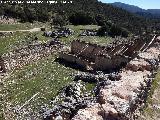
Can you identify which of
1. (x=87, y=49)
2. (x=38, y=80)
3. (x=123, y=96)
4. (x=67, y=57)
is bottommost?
(x=38, y=80)

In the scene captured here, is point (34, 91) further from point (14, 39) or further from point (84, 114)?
point (14, 39)

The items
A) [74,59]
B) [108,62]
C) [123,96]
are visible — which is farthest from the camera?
[74,59]

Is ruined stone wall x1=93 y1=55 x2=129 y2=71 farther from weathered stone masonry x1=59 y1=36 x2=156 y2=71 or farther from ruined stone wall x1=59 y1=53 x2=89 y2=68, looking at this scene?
ruined stone wall x1=59 y1=53 x2=89 y2=68

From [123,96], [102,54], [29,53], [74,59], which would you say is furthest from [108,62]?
[123,96]

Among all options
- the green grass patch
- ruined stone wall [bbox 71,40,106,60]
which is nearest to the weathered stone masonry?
ruined stone wall [bbox 71,40,106,60]

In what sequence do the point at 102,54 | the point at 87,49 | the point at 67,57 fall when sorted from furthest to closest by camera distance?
the point at 87,49, the point at 67,57, the point at 102,54

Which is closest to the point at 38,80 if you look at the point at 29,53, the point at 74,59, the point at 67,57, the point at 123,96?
the point at 74,59

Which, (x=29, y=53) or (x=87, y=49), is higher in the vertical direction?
(x=87, y=49)

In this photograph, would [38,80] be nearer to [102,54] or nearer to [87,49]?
[102,54]

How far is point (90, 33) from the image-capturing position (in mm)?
76062

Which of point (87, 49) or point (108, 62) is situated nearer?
point (108, 62)

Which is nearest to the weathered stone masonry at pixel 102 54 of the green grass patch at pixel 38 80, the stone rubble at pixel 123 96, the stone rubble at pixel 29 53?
the green grass patch at pixel 38 80

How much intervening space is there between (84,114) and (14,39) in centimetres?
5115

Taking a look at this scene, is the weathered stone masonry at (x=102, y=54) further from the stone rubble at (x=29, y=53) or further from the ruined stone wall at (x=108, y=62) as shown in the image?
the stone rubble at (x=29, y=53)
